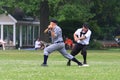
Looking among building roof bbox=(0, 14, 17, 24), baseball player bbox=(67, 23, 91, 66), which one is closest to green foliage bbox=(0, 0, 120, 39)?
building roof bbox=(0, 14, 17, 24)

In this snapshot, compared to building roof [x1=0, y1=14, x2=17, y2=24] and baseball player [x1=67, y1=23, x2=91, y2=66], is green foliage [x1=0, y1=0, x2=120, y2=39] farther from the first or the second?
baseball player [x1=67, y1=23, x2=91, y2=66]

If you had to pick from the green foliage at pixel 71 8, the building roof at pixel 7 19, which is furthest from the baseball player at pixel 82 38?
the building roof at pixel 7 19

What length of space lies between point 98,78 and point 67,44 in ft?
130

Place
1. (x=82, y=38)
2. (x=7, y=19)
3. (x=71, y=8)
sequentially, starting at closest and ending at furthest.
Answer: (x=82, y=38) → (x=71, y=8) → (x=7, y=19)

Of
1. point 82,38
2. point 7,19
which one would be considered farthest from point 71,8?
point 82,38

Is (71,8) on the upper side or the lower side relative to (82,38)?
lower

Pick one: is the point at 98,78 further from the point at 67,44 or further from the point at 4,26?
the point at 4,26

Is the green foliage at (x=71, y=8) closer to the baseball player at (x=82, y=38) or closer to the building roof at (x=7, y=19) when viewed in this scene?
the building roof at (x=7, y=19)

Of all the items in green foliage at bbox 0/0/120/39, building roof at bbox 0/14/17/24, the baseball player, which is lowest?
building roof at bbox 0/14/17/24

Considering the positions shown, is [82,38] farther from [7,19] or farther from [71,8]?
[7,19]

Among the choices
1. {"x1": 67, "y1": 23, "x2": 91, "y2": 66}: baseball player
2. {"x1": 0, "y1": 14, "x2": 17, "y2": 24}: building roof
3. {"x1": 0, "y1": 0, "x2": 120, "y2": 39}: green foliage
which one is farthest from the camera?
{"x1": 0, "y1": 14, "x2": 17, "y2": 24}: building roof

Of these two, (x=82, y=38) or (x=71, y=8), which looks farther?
(x=71, y=8)

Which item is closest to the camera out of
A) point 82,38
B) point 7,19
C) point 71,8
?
point 82,38

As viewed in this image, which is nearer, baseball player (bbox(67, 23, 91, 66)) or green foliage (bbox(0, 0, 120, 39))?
baseball player (bbox(67, 23, 91, 66))
